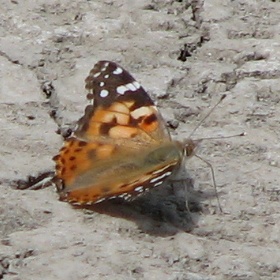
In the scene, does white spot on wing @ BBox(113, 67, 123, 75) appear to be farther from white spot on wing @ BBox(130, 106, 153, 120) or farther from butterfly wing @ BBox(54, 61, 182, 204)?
white spot on wing @ BBox(130, 106, 153, 120)

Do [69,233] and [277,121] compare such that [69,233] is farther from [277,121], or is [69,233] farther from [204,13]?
[204,13]

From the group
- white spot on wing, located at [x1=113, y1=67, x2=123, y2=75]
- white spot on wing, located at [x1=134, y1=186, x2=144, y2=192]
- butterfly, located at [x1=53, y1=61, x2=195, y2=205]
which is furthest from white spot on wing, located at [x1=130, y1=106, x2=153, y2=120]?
white spot on wing, located at [x1=134, y1=186, x2=144, y2=192]

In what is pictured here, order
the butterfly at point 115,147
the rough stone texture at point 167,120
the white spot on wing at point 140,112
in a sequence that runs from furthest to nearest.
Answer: the white spot on wing at point 140,112 < the butterfly at point 115,147 < the rough stone texture at point 167,120

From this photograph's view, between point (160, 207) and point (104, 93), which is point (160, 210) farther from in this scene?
point (104, 93)

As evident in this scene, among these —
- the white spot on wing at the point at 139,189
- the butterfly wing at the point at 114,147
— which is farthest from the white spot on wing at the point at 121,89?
the white spot on wing at the point at 139,189

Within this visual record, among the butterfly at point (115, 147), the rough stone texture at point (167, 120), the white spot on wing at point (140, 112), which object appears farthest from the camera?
the white spot on wing at point (140, 112)

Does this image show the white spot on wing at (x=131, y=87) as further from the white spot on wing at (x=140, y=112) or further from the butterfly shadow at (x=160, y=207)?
the butterfly shadow at (x=160, y=207)

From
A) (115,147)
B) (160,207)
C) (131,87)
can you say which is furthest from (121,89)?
(160,207)
